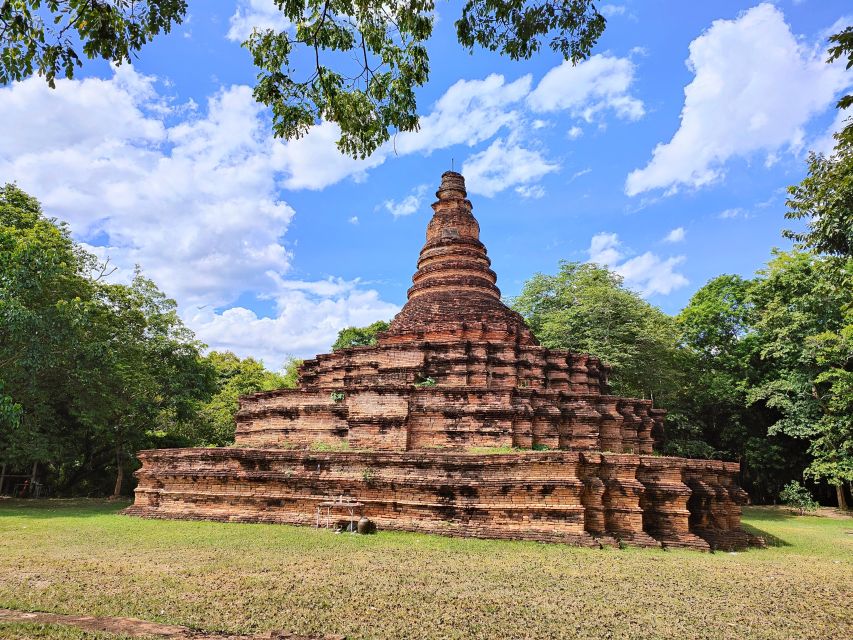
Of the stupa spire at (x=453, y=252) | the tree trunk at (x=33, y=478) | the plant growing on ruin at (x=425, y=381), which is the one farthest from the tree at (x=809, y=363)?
the tree trunk at (x=33, y=478)

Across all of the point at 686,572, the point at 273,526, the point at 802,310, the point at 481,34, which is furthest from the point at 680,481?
the point at 802,310

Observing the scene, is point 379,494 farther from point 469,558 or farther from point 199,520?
point 199,520

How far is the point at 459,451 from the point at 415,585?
6.69 meters

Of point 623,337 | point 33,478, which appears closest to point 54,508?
point 33,478

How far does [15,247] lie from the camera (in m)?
17.1

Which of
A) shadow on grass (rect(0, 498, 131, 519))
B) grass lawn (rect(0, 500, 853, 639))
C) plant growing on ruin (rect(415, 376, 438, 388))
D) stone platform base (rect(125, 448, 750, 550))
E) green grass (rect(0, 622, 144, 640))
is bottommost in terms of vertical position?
shadow on grass (rect(0, 498, 131, 519))

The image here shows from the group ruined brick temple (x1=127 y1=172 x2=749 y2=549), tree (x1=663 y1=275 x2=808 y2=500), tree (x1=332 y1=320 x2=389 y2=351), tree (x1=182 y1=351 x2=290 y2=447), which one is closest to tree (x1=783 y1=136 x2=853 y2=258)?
ruined brick temple (x1=127 y1=172 x2=749 y2=549)

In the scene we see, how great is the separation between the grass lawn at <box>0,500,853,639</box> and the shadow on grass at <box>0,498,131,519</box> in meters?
4.35

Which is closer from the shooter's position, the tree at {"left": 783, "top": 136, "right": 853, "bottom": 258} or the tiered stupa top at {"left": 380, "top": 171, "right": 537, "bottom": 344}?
the tree at {"left": 783, "top": 136, "right": 853, "bottom": 258}

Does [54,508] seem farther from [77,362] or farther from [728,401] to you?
[728,401]

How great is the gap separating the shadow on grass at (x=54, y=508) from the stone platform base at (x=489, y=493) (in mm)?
3698

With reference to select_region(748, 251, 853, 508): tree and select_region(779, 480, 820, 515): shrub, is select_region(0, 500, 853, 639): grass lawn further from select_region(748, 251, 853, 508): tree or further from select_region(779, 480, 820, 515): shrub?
select_region(779, 480, 820, 515): shrub

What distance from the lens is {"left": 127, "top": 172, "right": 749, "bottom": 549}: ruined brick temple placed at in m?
11.7

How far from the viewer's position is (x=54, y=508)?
60.4 feet
